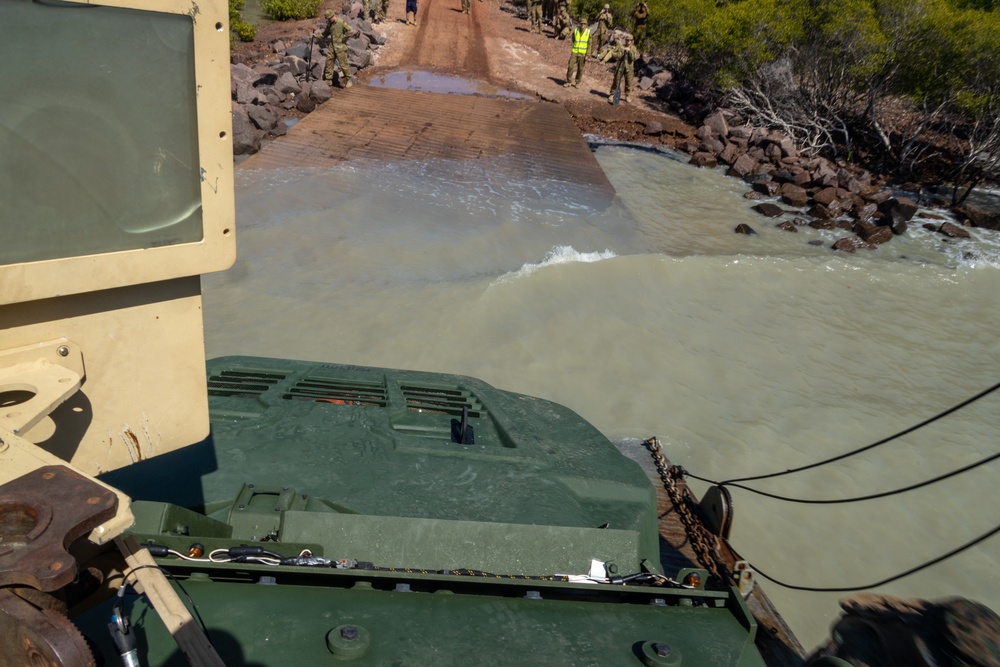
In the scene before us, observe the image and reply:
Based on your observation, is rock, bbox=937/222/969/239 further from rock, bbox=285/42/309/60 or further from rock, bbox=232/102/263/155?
rock, bbox=285/42/309/60

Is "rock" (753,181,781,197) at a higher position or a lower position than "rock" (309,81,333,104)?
lower

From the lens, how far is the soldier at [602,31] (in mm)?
23906

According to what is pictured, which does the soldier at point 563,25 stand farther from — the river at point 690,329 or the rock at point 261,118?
the river at point 690,329

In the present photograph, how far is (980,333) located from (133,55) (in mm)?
11443

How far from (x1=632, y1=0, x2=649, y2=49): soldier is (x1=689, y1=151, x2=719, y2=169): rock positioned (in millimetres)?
8611

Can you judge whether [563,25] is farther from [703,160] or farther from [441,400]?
[441,400]

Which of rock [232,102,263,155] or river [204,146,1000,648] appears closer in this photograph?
river [204,146,1000,648]

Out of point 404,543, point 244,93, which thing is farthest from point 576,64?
point 404,543

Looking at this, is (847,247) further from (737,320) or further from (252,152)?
(252,152)

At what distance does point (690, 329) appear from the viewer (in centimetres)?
966

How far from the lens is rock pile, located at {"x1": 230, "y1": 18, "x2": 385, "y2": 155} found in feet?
44.0

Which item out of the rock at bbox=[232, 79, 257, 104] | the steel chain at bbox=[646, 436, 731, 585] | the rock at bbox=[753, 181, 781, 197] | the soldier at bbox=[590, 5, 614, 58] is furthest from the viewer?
the soldier at bbox=[590, 5, 614, 58]

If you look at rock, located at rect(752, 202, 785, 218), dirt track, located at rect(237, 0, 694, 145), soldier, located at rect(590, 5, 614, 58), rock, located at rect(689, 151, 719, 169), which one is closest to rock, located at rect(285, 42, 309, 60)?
dirt track, located at rect(237, 0, 694, 145)

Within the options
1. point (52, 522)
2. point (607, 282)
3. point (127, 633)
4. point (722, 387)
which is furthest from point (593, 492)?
point (607, 282)
